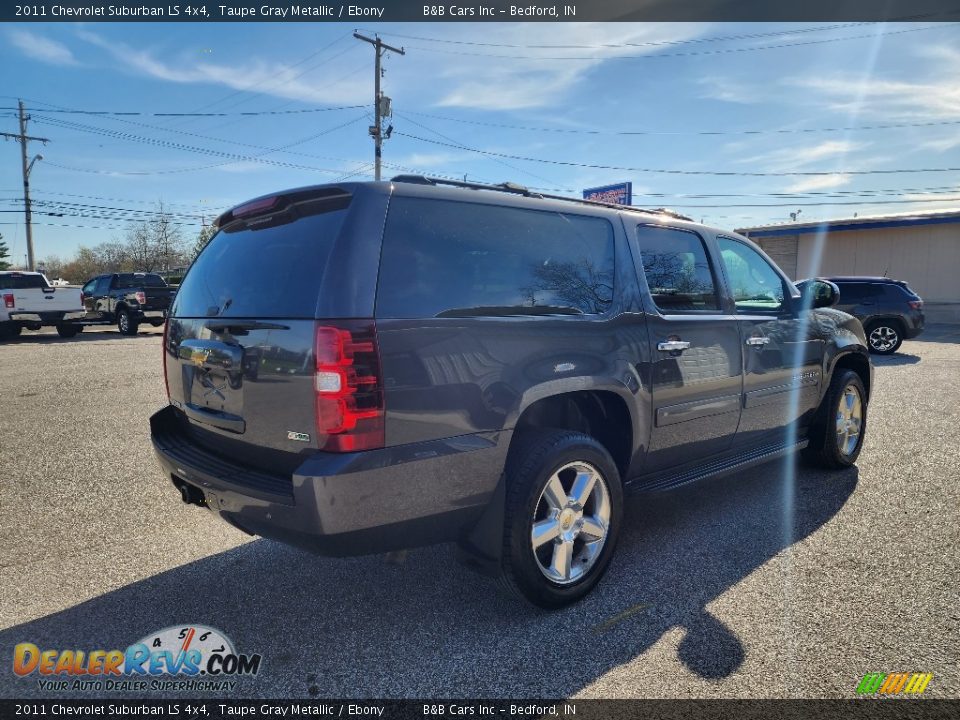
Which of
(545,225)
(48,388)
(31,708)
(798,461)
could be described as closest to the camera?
(31,708)

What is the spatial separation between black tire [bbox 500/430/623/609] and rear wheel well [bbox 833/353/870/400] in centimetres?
295

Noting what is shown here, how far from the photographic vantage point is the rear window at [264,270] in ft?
8.11

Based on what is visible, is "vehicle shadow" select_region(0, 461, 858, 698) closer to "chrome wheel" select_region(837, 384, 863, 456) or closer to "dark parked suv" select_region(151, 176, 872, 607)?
"dark parked suv" select_region(151, 176, 872, 607)

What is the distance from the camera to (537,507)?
282 centimetres

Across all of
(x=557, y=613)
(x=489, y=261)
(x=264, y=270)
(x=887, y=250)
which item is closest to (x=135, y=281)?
(x=264, y=270)

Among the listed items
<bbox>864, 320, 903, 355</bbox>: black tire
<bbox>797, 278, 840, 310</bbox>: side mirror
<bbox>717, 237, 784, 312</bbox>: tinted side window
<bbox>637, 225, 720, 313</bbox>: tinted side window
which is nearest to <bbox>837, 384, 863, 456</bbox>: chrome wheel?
<bbox>797, 278, 840, 310</bbox>: side mirror

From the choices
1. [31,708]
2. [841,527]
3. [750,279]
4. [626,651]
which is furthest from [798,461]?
[31,708]

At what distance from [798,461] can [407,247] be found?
4197 mm

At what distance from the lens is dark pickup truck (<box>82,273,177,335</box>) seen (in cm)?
1917

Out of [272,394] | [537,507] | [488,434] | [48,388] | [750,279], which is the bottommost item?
[48,388]

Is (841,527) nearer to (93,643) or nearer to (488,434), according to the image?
(488,434)

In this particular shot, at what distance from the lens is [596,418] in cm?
336

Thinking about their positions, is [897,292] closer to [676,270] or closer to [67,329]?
[676,270]

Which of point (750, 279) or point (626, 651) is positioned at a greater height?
point (750, 279)
